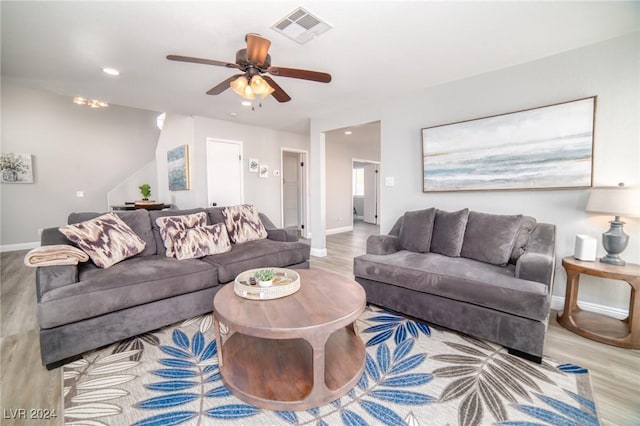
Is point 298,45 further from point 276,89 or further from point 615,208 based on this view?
point 615,208

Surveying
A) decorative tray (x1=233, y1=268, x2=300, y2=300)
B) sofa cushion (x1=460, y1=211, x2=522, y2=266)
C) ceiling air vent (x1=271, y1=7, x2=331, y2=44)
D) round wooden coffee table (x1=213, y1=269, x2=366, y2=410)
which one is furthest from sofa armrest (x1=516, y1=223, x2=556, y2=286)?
ceiling air vent (x1=271, y1=7, x2=331, y2=44)

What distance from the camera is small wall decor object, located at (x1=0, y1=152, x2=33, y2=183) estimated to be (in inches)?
190

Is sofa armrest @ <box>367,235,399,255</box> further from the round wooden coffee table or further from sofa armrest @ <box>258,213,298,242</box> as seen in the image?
sofa armrest @ <box>258,213,298,242</box>

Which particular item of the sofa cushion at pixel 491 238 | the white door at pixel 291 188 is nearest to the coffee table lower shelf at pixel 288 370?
the sofa cushion at pixel 491 238

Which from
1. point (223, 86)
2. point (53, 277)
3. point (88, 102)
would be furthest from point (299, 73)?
point (88, 102)

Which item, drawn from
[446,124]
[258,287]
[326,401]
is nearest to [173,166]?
[258,287]

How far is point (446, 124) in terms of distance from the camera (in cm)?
315

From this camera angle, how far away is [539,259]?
188 cm

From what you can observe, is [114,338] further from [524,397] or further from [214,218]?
[524,397]

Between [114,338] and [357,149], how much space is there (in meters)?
6.80

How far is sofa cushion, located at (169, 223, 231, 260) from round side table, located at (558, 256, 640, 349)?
3122 millimetres

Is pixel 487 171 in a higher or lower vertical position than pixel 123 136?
lower

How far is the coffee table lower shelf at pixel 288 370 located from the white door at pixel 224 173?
3.51 metres

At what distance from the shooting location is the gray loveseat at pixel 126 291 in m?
1.68
